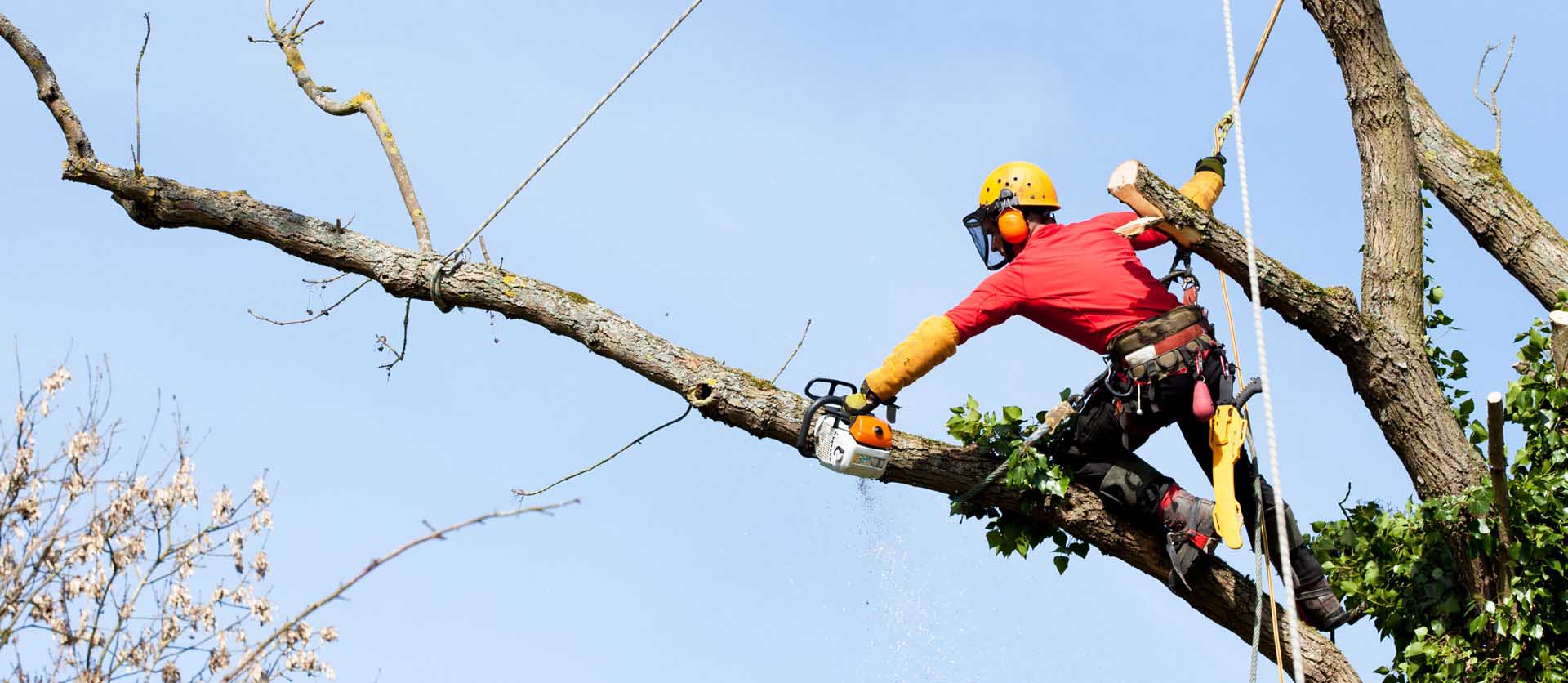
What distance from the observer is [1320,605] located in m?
5.68

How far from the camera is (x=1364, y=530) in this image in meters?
6.12

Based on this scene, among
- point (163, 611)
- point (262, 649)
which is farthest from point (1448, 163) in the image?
point (163, 611)

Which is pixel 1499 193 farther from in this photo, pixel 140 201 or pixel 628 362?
pixel 140 201

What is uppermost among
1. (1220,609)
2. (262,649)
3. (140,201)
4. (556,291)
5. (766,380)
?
(140,201)

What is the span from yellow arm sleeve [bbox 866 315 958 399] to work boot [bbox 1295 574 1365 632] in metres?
1.55

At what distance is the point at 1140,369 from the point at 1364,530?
1.39 meters

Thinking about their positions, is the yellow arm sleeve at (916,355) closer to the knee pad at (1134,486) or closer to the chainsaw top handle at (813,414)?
the chainsaw top handle at (813,414)

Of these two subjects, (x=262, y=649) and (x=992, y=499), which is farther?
(x=992, y=499)

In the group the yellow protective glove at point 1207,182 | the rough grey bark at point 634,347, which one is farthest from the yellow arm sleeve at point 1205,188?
the rough grey bark at point 634,347

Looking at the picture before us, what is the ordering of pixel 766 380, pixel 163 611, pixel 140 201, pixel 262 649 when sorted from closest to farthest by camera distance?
1. pixel 262 649
2. pixel 766 380
3. pixel 140 201
4. pixel 163 611

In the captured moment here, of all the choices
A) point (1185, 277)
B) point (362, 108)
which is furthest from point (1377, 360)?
point (362, 108)

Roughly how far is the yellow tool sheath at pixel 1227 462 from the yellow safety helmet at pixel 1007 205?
1009 millimetres

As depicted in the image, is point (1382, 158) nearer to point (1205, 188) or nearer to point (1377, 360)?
point (1205, 188)

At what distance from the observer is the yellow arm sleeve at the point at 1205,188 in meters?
6.05
